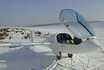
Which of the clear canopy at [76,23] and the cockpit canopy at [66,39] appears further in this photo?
the cockpit canopy at [66,39]

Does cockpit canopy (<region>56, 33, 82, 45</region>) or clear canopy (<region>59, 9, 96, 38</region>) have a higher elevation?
clear canopy (<region>59, 9, 96, 38</region>)

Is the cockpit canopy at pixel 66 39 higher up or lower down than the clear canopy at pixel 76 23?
lower down

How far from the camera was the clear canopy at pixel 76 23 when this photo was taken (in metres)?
6.30

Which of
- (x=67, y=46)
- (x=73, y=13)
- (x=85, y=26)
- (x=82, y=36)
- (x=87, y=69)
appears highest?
(x=73, y=13)

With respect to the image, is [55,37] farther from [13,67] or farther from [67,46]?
[13,67]

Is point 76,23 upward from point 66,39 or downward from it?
upward

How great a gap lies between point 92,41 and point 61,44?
165cm

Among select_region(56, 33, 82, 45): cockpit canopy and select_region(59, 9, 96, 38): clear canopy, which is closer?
select_region(59, 9, 96, 38): clear canopy

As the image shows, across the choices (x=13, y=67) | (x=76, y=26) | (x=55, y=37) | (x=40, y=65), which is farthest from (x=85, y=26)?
(x=13, y=67)

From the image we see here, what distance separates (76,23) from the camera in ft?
21.6

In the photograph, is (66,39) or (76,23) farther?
(66,39)

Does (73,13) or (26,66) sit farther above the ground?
(73,13)

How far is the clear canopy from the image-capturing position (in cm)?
630

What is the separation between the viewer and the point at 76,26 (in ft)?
21.2
